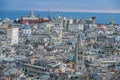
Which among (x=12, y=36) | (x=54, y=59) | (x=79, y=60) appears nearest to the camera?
(x=79, y=60)

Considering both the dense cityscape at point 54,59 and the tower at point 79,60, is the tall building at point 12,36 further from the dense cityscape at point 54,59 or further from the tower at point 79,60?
the tower at point 79,60

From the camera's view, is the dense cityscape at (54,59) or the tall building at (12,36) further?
the tall building at (12,36)

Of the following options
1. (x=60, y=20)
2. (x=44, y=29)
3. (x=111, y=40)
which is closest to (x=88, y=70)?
(x=111, y=40)

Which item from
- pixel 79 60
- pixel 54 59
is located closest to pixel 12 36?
pixel 54 59

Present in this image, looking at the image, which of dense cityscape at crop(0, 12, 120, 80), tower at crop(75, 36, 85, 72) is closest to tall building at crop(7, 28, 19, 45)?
dense cityscape at crop(0, 12, 120, 80)

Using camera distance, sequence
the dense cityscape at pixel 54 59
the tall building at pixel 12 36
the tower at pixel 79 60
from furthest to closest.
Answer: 1. the tall building at pixel 12 36
2. the tower at pixel 79 60
3. the dense cityscape at pixel 54 59

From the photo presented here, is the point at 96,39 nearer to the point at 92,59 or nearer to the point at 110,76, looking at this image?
the point at 92,59

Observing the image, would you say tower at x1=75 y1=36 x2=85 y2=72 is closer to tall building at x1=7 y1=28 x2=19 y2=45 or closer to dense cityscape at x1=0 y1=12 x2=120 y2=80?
dense cityscape at x1=0 y1=12 x2=120 y2=80

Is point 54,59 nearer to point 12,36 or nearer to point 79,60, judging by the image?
point 79,60

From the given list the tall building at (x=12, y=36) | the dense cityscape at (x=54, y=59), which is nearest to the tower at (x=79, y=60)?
the dense cityscape at (x=54, y=59)

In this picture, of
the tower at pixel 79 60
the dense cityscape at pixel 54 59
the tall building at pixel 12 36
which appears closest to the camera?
the dense cityscape at pixel 54 59

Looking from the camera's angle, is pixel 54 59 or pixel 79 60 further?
pixel 54 59
